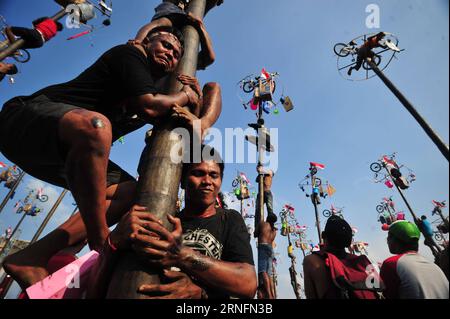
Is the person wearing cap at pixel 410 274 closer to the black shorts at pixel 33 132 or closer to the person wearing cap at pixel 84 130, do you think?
the person wearing cap at pixel 84 130

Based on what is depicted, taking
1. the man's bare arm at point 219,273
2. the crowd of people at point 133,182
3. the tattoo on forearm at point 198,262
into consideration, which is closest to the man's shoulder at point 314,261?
the crowd of people at point 133,182

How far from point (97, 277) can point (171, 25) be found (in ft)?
8.54

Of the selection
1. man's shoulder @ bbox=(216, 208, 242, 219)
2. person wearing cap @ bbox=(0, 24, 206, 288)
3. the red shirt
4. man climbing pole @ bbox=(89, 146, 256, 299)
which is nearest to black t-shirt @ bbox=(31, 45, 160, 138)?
person wearing cap @ bbox=(0, 24, 206, 288)

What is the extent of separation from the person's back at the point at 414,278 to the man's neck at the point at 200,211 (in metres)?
2.65

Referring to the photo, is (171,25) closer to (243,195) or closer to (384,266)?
(384,266)

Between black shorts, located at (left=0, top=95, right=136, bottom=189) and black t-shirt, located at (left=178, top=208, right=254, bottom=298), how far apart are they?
1204mm

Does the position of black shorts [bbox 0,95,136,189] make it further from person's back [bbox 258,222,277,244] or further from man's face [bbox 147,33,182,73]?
person's back [bbox 258,222,277,244]

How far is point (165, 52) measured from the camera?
2.26 meters

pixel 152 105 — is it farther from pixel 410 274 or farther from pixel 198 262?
pixel 410 274

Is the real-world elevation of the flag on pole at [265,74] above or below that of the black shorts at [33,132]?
above

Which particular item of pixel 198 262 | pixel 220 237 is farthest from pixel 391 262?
pixel 198 262

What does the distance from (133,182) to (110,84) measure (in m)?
0.93

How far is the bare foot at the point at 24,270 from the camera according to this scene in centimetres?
168
